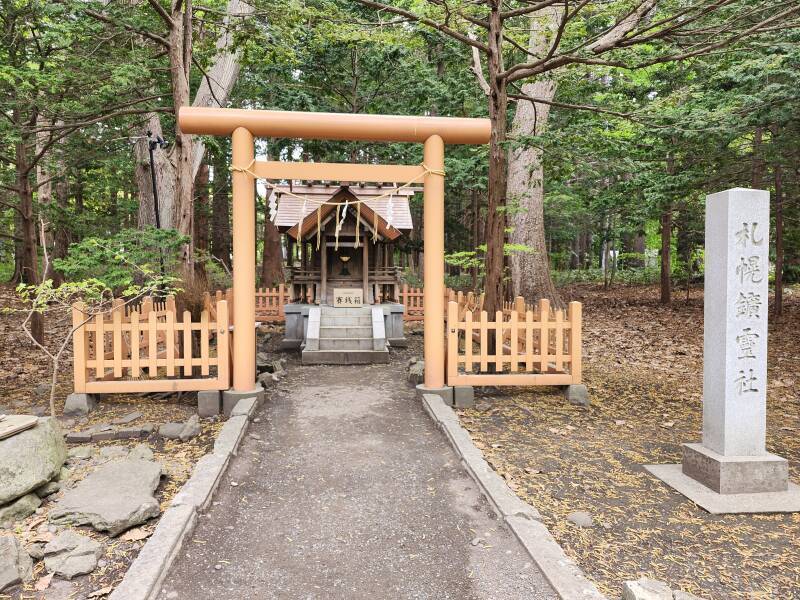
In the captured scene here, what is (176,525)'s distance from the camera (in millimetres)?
3492

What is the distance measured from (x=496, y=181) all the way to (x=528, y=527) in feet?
17.2

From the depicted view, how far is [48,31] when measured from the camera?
22.9 ft

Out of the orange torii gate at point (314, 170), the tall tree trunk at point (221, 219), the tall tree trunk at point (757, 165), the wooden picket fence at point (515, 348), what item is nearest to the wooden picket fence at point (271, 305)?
the tall tree trunk at point (221, 219)

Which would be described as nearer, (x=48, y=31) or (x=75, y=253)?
(x=75, y=253)

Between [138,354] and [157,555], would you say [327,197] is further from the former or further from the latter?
[157,555]

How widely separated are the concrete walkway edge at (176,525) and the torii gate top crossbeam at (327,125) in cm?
407

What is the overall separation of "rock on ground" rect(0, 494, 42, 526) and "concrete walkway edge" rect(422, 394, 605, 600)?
12.0ft

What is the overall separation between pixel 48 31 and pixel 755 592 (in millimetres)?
10083

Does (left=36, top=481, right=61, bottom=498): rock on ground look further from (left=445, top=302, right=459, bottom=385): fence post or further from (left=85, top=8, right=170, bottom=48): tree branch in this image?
(left=85, top=8, right=170, bottom=48): tree branch

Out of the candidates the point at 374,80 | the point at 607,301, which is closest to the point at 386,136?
the point at 374,80

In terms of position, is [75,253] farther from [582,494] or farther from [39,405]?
[582,494]

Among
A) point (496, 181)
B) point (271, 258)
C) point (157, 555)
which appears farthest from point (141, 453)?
point (271, 258)

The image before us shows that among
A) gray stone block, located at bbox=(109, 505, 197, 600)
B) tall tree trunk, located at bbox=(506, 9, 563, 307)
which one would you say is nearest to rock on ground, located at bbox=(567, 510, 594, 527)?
gray stone block, located at bbox=(109, 505, 197, 600)

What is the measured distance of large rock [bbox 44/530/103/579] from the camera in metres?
3.07
